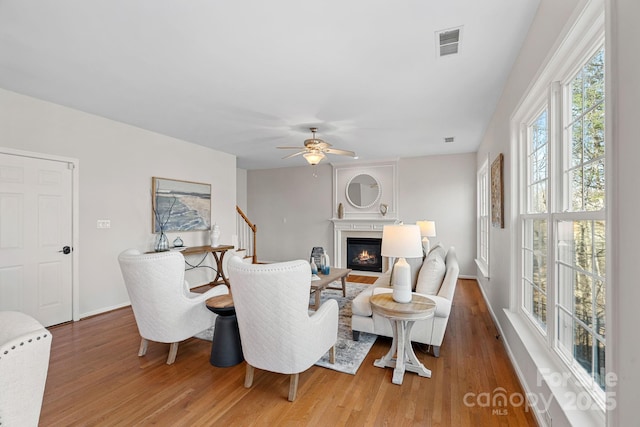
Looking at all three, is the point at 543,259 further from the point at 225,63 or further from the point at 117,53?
the point at 117,53

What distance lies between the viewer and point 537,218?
2.14m

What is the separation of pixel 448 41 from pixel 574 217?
1.52 m

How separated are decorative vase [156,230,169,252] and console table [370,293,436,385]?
11.1 feet

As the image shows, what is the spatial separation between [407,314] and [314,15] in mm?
2202

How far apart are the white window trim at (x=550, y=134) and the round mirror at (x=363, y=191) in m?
4.11

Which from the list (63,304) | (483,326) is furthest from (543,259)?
(63,304)

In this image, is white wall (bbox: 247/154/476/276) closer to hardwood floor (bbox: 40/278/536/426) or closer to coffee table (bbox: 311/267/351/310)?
coffee table (bbox: 311/267/351/310)

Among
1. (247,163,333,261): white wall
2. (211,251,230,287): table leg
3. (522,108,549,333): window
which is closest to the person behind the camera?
(522,108,549,333): window

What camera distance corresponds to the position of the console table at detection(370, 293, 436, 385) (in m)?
2.25

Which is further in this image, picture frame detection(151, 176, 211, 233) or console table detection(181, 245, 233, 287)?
console table detection(181, 245, 233, 287)


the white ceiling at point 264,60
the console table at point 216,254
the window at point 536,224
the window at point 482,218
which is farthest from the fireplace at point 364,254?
the window at point 536,224

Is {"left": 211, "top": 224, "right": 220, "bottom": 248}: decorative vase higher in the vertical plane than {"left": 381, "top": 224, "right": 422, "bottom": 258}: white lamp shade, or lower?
lower

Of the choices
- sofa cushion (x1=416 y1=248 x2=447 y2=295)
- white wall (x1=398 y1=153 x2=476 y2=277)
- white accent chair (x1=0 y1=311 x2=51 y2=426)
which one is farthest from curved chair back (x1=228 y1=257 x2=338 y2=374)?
white wall (x1=398 y1=153 x2=476 y2=277)

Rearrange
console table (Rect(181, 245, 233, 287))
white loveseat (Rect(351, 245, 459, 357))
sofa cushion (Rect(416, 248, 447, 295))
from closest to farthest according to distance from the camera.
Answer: white loveseat (Rect(351, 245, 459, 357)) → sofa cushion (Rect(416, 248, 447, 295)) → console table (Rect(181, 245, 233, 287))
